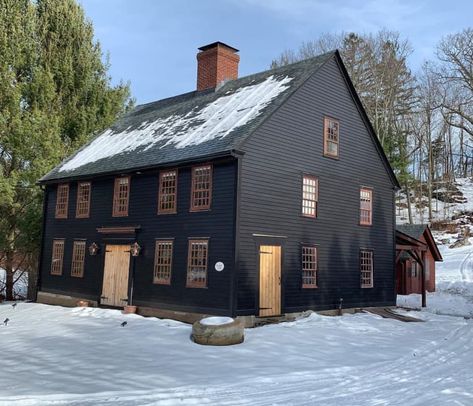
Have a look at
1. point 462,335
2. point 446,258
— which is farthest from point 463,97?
point 462,335

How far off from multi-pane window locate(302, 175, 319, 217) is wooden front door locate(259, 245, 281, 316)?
208 centimetres

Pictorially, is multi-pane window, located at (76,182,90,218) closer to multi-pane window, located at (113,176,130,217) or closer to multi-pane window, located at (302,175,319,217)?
multi-pane window, located at (113,176,130,217)

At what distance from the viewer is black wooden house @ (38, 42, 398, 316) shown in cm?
1576

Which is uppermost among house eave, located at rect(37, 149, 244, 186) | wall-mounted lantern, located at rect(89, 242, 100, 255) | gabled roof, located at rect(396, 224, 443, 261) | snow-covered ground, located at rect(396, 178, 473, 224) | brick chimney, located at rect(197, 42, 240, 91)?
brick chimney, located at rect(197, 42, 240, 91)

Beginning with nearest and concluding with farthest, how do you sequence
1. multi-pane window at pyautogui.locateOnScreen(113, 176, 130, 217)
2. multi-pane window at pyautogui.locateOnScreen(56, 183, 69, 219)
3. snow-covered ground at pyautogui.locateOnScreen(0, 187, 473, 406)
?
snow-covered ground at pyautogui.locateOnScreen(0, 187, 473, 406) → multi-pane window at pyautogui.locateOnScreen(113, 176, 130, 217) → multi-pane window at pyautogui.locateOnScreen(56, 183, 69, 219)

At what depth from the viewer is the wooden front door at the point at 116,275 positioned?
18.6 m

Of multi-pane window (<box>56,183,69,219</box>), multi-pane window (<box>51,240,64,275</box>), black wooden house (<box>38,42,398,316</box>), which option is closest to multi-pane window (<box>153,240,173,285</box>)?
black wooden house (<box>38,42,398,316</box>)

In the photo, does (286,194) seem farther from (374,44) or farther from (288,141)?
(374,44)

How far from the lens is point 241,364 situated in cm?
1039

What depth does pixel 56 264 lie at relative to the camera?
22109 mm

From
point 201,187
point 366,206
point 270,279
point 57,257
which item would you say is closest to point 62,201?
point 57,257

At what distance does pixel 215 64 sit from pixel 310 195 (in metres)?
8.35

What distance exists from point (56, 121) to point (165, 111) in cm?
684

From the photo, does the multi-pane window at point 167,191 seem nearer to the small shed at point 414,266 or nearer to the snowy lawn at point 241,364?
the snowy lawn at point 241,364
